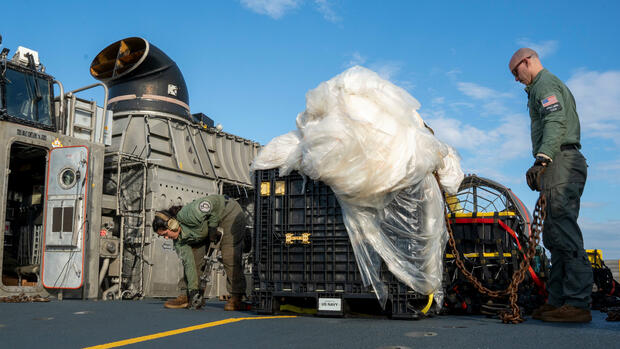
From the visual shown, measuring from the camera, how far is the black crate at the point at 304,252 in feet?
16.1

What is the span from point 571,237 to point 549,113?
42.7 inches

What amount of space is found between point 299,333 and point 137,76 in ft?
29.6

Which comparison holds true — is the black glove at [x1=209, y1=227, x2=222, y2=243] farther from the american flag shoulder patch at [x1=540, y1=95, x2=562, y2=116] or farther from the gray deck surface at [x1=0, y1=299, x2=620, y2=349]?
the american flag shoulder patch at [x1=540, y1=95, x2=562, y2=116]

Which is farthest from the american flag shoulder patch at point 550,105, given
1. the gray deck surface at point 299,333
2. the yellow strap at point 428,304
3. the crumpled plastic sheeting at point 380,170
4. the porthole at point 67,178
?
the porthole at point 67,178

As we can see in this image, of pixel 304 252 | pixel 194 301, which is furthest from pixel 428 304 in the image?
pixel 194 301

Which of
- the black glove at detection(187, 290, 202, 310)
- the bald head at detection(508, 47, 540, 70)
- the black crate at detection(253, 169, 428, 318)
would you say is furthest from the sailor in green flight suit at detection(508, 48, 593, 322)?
the black glove at detection(187, 290, 202, 310)

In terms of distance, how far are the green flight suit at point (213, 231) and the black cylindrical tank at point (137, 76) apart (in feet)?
18.1

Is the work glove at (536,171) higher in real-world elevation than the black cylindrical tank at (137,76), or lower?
lower

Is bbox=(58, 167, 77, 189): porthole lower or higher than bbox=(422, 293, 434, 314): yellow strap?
higher

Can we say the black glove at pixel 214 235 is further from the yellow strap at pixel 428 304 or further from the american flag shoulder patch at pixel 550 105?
the american flag shoulder patch at pixel 550 105

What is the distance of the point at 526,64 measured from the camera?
4961 millimetres

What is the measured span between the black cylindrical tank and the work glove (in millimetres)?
8677

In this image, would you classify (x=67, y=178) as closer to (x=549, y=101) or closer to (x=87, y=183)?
(x=87, y=183)

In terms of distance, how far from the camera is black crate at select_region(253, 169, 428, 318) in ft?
16.1
